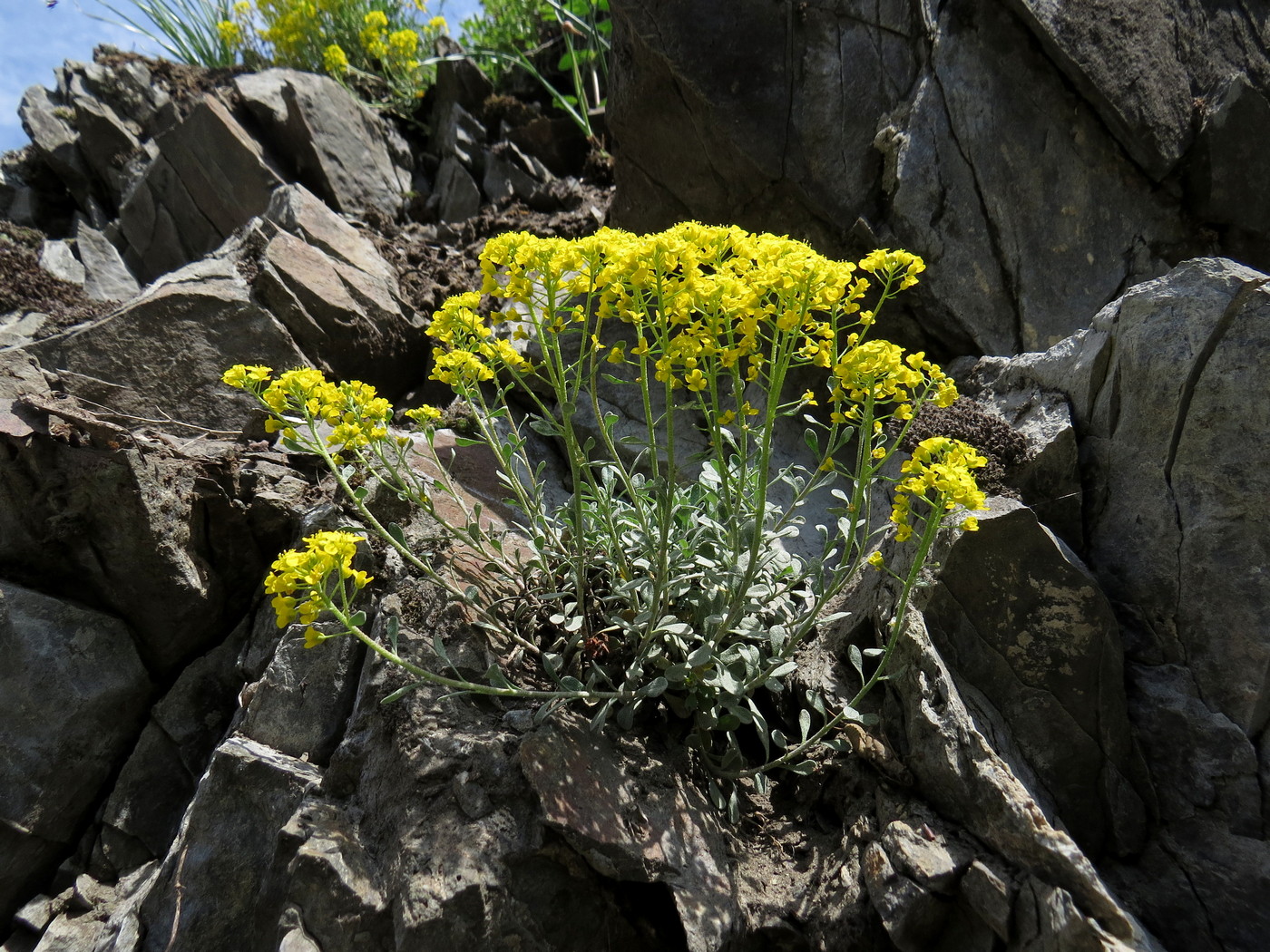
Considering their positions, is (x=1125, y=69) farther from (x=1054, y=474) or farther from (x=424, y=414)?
(x=424, y=414)

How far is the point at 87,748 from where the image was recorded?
11.2 feet

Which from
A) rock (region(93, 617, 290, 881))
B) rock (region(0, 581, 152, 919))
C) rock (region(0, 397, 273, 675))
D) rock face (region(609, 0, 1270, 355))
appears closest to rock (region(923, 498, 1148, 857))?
rock face (region(609, 0, 1270, 355))

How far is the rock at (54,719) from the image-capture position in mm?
3289

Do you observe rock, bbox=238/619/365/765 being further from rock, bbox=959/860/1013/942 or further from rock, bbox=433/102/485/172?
rock, bbox=433/102/485/172

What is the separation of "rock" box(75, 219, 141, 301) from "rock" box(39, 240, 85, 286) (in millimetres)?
50

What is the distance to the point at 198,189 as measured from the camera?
231 inches

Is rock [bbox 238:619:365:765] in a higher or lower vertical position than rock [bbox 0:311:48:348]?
lower

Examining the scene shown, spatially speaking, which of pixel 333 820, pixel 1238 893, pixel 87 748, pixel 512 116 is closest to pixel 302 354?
pixel 87 748

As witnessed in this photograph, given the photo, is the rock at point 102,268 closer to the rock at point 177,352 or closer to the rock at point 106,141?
the rock at point 106,141

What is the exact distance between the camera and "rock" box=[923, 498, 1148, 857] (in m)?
2.57

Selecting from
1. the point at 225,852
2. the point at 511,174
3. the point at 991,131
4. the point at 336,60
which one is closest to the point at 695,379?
the point at 225,852

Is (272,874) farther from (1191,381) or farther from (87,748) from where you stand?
(1191,381)

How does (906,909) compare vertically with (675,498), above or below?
below

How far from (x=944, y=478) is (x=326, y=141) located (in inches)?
230
